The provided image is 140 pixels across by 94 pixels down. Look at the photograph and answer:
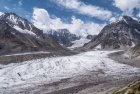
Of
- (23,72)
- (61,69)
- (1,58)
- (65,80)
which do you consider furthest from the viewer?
(1,58)

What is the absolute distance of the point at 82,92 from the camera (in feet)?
232

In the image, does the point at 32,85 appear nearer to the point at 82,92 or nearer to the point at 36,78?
the point at 36,78

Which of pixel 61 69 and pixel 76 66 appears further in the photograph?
pixel 76 66

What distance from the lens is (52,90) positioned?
257 feet

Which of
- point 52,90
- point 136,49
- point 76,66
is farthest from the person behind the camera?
point 136,49

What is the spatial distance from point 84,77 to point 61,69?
21.5 meters

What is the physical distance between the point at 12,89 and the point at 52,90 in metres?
10.6

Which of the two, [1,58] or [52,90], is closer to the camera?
[52,90]

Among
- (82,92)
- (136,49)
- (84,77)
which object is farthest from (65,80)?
(136,49)

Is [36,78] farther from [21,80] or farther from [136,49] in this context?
[136,49]

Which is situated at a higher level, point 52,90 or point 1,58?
point 1,58

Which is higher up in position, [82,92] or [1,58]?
[1,58]

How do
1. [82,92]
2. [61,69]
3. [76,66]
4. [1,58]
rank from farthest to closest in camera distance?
[1,58]
[76,66]
[61,69]
[82,92]

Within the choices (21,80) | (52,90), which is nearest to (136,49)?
(21,80)
